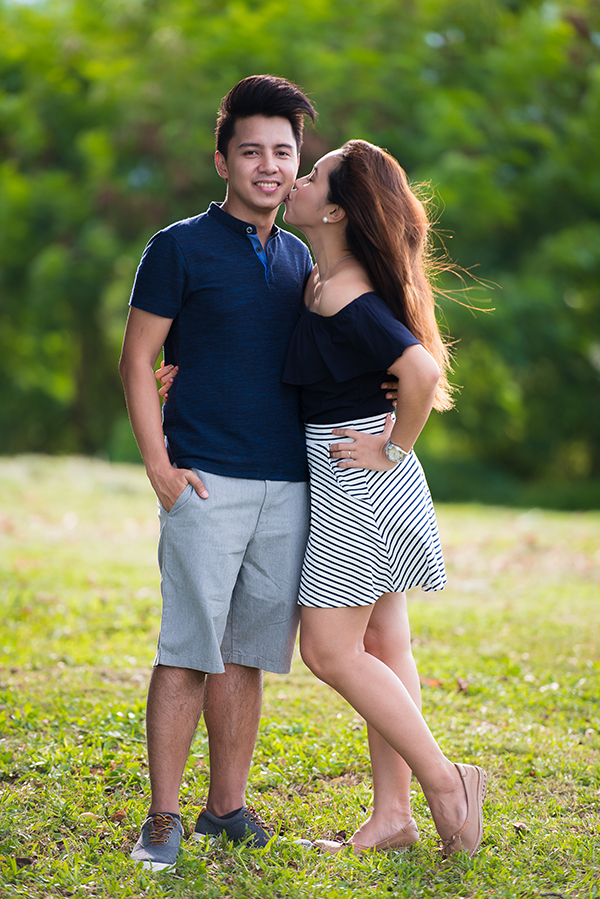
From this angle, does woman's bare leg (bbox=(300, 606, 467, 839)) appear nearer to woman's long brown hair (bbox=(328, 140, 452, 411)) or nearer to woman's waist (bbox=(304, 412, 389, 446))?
woman's waist (bbox=(304, 412, 389, 446))

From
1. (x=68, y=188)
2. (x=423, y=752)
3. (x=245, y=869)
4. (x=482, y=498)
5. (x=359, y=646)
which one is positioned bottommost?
(x=482, y=498)

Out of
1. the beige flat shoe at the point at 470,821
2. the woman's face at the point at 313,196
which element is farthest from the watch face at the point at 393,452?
the beige flat shoe at the point at 470,821

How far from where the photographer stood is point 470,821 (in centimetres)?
275

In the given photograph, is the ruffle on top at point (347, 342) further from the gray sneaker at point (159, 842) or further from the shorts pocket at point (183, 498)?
the gray sneaker at point (159, 842)

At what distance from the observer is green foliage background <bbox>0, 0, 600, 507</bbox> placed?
1459 cm

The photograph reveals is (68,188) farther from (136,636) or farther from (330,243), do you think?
(330,243)

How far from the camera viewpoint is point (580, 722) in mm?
4047

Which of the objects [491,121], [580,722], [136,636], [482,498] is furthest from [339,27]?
[580,722]

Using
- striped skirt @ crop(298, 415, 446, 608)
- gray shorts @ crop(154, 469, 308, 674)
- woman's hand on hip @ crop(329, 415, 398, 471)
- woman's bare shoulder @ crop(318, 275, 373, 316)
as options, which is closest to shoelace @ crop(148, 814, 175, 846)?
gray shorts @ crop(154, 469, 308, 674)

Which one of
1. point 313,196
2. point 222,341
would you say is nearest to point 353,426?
point 222,341

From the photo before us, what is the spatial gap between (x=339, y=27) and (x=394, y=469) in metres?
15.0

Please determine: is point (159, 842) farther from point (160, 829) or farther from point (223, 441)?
point (223, 441)

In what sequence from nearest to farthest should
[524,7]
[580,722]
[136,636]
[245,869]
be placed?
1. [245,869]
2. [580,722]
3. [136,636]
4. [524,7]

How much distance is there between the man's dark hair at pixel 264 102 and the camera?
274 cm
